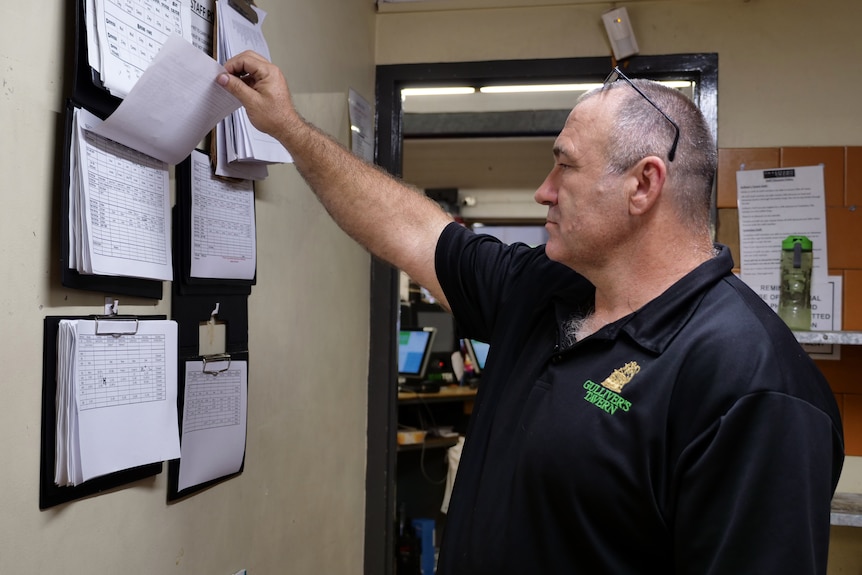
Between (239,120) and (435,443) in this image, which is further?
(435,443)

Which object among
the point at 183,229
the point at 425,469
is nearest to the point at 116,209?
the point at 183,229

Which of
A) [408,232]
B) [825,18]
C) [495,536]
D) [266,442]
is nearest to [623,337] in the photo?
[495,536]

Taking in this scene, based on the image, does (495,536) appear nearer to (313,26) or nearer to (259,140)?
(259,140)

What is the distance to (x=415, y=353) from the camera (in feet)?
15.2

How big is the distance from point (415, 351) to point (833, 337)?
289 centimetres

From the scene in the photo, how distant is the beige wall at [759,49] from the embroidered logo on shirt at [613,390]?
→ 1.49 m

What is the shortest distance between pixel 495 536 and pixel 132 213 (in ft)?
2.40

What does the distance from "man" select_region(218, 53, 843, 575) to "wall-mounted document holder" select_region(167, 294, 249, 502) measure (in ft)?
1.08

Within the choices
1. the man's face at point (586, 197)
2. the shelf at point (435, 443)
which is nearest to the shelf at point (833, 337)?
the man's face at point (586, 197)

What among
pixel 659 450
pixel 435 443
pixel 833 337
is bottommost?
pixel 435 443

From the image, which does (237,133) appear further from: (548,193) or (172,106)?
(548,193)

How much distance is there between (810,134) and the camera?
A: 2236 millimetres

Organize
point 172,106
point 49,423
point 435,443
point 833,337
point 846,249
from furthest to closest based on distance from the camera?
1. point 435,443
2. point 846,249
3. point 833,337
4. point 172,106
5. point 49,423

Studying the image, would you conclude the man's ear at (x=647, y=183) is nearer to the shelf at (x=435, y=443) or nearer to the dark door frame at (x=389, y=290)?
the dark door frame at (x=389, y=290)
